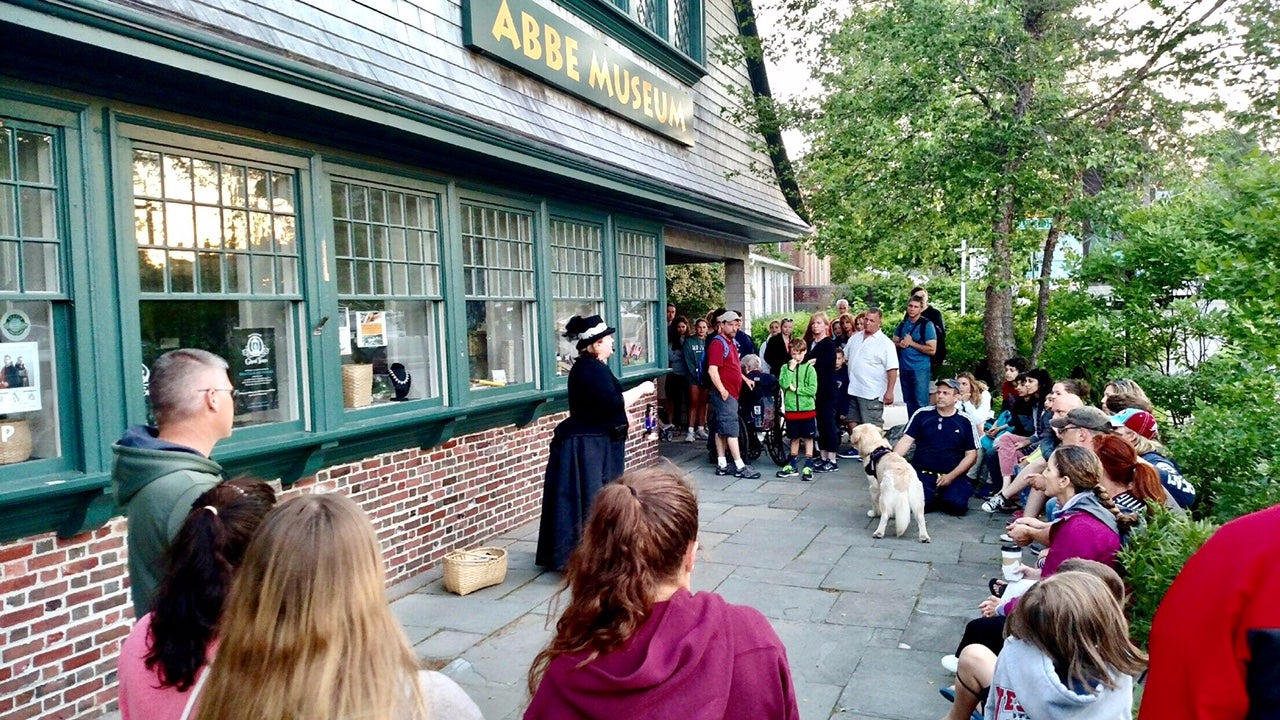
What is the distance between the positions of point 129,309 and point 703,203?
689 centimetres

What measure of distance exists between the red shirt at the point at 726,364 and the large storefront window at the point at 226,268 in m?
5.42

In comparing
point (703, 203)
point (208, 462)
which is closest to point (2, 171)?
point (208, 462)

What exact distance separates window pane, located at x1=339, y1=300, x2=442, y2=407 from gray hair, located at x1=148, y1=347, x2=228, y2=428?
3094 mm

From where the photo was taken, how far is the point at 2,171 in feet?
13.0

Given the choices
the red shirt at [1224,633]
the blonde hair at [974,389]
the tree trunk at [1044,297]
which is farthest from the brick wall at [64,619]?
the tree trunk at [1044,297]

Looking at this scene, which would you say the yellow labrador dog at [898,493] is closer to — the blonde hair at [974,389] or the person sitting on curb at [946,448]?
the person sitting on curb at [946,448]

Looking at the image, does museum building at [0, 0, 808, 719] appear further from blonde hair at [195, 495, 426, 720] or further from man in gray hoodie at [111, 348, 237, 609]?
blonde hair at [195, 495, 426, 720]

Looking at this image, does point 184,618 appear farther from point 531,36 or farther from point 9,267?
point 531,36

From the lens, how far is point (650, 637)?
6.60ft

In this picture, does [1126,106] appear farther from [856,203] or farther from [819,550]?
[819,550]

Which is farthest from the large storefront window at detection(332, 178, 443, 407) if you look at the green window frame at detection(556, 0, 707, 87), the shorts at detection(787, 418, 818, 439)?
the shorts at detection(787, 418, 818, 439)

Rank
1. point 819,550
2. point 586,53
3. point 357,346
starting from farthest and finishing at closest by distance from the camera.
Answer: point 586,53
point 819,550
point 357,346

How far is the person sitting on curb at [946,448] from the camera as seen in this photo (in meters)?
8.23

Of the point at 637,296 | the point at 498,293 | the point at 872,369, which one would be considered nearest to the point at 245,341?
the point at 498,293
